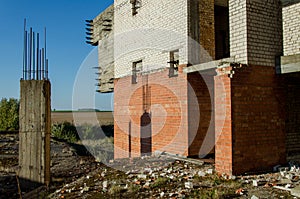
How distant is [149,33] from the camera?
10.1 meters

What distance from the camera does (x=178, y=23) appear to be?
28.2ft

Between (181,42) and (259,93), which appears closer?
(259,93)

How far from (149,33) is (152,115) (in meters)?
2.81

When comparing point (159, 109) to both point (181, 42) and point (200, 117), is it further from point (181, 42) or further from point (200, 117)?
point (181, 42)

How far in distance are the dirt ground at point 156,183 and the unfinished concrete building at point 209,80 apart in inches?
19.5

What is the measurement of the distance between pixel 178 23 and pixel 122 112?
14.7 ft

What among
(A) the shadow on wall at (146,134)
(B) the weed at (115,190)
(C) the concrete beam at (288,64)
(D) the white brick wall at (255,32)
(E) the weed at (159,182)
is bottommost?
(B) the weed at (115,190)

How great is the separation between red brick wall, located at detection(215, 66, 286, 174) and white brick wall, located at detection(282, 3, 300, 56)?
Answer: 2.08 feet

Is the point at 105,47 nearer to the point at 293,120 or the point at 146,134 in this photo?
the point at 146,134

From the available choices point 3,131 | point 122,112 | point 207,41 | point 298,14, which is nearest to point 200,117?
point 207,41

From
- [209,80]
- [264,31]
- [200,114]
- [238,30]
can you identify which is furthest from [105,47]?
[264,31]

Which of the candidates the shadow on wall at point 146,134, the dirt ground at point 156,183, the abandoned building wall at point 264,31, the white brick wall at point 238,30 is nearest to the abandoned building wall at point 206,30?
the white brick wall at point 238,30

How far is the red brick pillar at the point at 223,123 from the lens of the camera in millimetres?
5953

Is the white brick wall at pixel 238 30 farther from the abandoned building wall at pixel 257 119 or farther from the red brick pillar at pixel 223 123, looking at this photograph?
the red brick pillar at pixel 223 123
